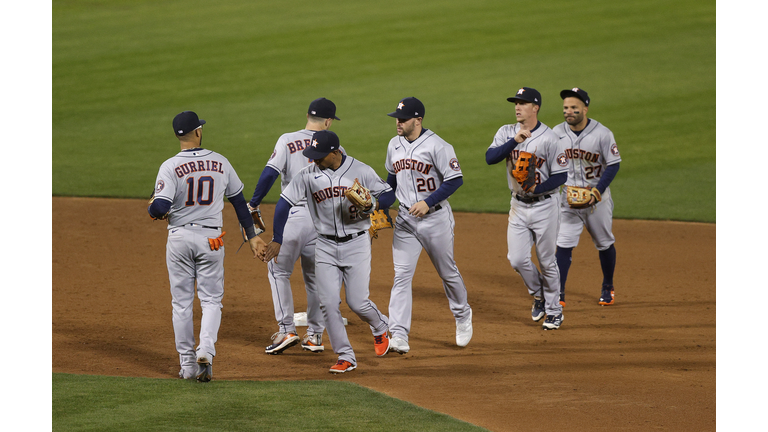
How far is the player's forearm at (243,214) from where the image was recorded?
18.5ft

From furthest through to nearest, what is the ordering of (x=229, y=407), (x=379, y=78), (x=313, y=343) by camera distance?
(x=379, y=78)
(x=313, y=343)
(x=229, y=407)

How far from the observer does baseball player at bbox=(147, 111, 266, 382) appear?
212 inches

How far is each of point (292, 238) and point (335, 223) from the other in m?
0.66

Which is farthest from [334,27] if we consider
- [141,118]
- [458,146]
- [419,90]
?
[458,146]

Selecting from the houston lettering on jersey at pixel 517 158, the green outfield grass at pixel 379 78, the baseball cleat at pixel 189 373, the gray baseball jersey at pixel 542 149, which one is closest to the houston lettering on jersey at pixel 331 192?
the baseball cleat at pixel 189 373

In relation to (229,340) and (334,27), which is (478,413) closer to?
(229,340)

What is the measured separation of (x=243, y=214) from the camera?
5.66m

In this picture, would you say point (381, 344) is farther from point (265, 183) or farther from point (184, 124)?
point (184, 124)

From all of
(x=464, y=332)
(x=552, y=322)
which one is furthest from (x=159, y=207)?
(x=552, y=322)

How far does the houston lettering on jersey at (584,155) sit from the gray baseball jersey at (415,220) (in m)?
1.68

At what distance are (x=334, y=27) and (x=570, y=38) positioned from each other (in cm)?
661

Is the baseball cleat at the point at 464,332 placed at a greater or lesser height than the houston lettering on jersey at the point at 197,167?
lesser

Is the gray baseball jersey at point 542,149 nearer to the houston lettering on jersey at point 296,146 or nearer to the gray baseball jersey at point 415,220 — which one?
the gray baseball jersey at point 415,220

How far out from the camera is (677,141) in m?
15.6
